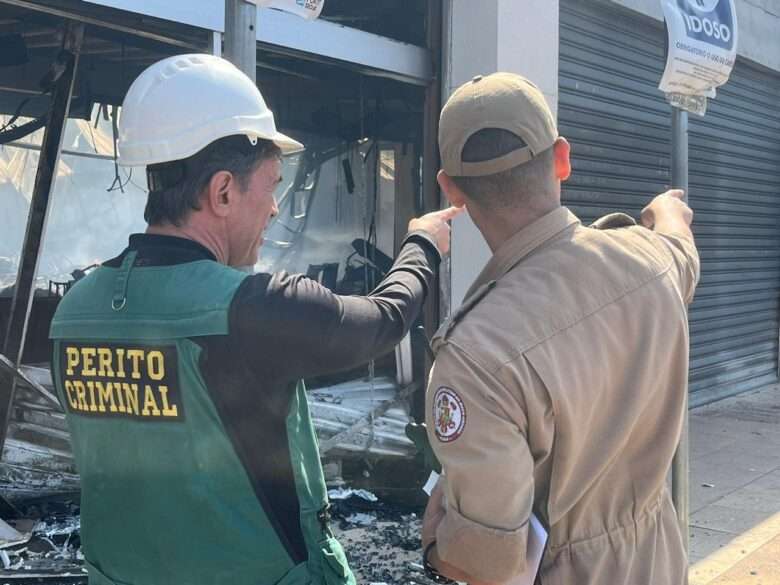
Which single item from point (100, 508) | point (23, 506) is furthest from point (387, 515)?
point (100, 508)

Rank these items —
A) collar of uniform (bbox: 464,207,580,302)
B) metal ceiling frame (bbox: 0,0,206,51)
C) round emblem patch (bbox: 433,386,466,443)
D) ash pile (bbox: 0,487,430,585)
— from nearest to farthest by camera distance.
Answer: round emblem patch (bbox: 433,386,466,443) < collar of uniform (bbox: 464,207,580,302) < metal ceiling frame (bbox: 0,0,206,51) < ash pile (bbox: 0,487,430,585)

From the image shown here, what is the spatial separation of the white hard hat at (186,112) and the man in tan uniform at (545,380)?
43cm

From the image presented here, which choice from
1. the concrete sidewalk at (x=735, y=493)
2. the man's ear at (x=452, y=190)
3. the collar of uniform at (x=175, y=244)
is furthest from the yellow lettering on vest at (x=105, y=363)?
the concrete sidewalk at (x=735, y=493)

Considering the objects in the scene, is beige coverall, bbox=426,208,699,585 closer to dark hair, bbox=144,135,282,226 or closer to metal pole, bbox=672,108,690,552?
dark hair, bbox=144,135,282,226

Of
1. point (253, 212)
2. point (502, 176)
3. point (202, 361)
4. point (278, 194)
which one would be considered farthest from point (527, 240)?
point (278, 194)

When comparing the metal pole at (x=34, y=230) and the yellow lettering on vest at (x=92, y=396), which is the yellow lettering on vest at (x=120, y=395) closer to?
the yellow lettering on vest at (x=92, y=396)

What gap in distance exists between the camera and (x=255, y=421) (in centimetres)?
177

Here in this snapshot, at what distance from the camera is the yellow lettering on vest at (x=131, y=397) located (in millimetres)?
1797

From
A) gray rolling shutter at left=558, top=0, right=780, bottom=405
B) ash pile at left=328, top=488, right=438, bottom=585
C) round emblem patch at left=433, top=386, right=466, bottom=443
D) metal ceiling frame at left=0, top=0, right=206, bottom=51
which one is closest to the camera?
round emblem patch at left=433, top=386, right=466, bottom=443

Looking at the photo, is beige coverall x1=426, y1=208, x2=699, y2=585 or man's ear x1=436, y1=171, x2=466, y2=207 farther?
man's ear x1=436, y1=171, x2=466, y2=207

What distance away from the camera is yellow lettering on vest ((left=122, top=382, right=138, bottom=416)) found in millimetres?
1797

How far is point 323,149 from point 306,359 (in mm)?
4376

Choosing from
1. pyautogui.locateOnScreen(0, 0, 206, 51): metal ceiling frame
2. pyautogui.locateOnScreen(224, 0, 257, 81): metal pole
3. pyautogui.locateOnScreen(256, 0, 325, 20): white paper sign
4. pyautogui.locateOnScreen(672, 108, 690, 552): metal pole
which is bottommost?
pyautogui.locateOnScreen(672, 108, 690, 552): metal pole

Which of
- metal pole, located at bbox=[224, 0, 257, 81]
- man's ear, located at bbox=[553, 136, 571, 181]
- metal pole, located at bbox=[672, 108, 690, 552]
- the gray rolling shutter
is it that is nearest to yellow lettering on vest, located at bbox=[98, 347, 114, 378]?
metal pole, located at bbox=[224, 0, 257, 81]
